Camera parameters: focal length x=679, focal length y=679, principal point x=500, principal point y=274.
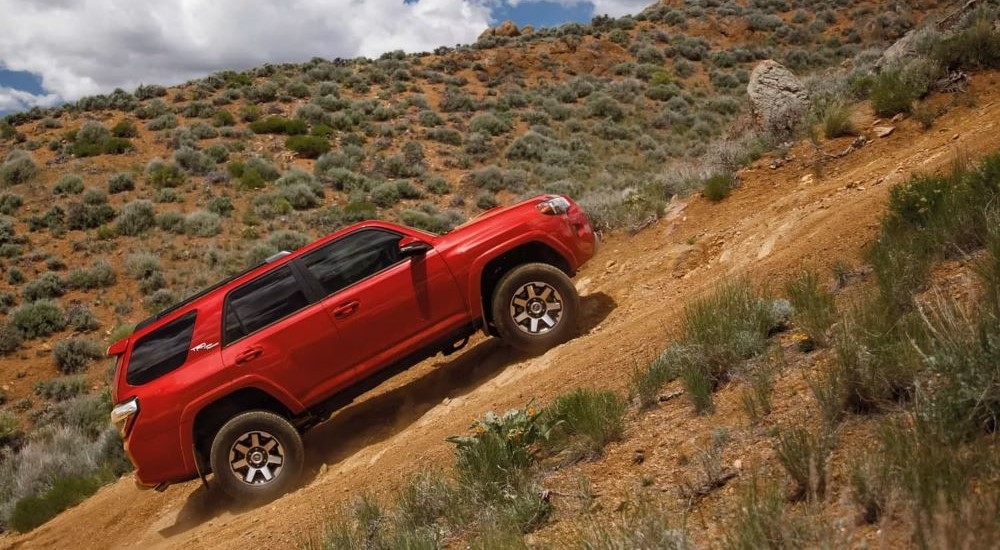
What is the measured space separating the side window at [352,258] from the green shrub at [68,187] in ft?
56.8

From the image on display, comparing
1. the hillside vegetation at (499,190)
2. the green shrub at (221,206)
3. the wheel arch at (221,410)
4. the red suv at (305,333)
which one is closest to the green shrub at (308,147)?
the hillside vegetation at (499,190)

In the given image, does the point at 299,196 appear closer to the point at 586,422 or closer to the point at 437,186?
the point at 437,186

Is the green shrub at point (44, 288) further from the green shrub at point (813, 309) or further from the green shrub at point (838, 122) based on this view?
the green shrub at point (813, 309)

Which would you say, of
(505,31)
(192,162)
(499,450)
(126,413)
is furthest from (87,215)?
(505,31)

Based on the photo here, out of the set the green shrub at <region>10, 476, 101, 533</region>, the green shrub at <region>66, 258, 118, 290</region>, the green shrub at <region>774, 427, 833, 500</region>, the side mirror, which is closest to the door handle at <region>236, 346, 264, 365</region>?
the side mirror

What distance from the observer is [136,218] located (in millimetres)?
18141

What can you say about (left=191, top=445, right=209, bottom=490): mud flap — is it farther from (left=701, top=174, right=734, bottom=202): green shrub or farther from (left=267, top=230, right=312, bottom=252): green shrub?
(left=267, top=230, right=312, bottom=252): green shrub

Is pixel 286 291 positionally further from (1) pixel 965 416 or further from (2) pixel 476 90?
(2) pixel 476 90

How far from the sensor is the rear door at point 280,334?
5.91 meters

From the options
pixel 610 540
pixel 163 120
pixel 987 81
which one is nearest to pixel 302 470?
pixel 610 540

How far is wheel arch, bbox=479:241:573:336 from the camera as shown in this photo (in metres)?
6.74

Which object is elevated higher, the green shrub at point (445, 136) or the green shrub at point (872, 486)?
the green shrub at point (445, 136)

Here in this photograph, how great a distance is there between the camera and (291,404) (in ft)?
19.8

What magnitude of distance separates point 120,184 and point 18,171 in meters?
3.39
